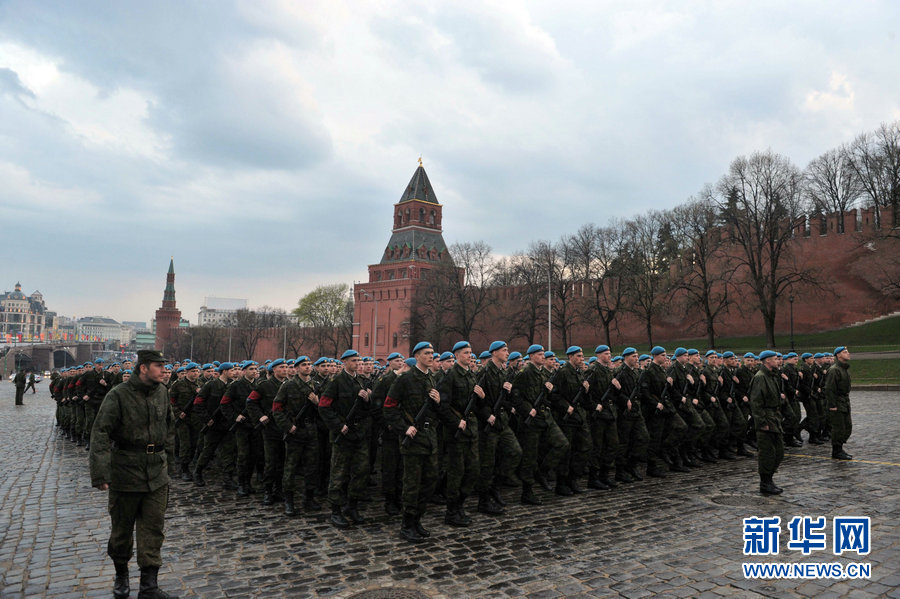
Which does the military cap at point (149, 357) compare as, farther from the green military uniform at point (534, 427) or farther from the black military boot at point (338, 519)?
the green military uniform at point (534, 427)

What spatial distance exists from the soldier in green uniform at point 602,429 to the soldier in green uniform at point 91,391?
1182cm

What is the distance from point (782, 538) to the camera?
248 inches

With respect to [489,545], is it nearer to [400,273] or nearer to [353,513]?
[353,513]

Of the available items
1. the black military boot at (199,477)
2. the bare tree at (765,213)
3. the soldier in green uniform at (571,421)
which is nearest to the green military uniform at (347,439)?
the soldier in green uniform at (571,421)

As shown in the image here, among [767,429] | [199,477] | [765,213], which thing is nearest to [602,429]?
[767,429]

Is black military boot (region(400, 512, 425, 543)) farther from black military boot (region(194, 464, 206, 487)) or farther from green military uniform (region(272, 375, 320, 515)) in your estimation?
black military boot (region(194, 464, 206, 487))

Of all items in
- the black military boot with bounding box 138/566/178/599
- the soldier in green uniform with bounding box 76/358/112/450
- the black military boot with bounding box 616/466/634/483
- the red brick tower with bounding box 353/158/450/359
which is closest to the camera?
the black military boot with bounding box 138/566/178/599

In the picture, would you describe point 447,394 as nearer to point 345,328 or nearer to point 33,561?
point 33,561

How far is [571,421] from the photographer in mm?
8906

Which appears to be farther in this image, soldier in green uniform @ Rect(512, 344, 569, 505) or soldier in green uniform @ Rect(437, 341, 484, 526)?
soldier in green uniform @ Rect(512, 344, 569, 505)

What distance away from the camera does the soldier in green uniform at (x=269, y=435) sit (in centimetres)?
835

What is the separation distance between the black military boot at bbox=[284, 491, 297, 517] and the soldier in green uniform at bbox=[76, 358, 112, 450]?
28.8 feet

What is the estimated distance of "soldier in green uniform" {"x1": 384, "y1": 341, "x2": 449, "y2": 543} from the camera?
6612 millimetres

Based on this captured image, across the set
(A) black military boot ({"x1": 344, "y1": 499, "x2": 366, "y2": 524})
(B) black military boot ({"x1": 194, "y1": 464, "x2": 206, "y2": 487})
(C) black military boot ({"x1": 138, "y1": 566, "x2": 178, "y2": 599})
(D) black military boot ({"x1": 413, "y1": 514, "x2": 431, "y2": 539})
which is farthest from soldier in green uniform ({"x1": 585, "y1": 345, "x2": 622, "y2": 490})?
(B) black military boot ({"x1": 194, "y1": 464, "x2": 206, "y2": 487})
